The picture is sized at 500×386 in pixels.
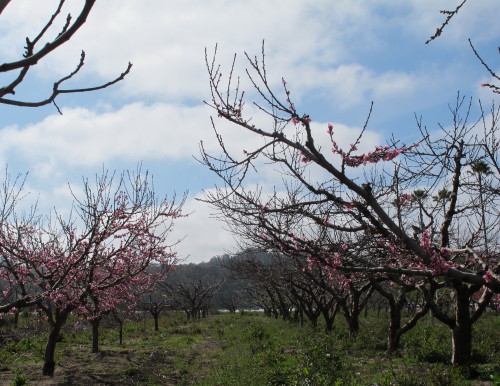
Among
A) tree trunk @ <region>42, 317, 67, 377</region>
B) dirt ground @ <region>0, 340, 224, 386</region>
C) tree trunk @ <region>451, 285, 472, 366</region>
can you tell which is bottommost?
dirt ground @ <region>0, 340, 224, 386</region>

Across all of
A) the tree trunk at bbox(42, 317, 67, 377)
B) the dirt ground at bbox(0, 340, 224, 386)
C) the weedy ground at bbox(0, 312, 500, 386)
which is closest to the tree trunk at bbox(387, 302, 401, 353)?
the weedy ground at bbox(0, 312, 500, 386)

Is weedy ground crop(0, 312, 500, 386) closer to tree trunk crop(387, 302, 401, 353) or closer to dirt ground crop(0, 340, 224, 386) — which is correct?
dirt ground crop(0, 340, 224, 386)

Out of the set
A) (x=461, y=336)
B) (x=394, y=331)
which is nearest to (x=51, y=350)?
(x=394, y=331)

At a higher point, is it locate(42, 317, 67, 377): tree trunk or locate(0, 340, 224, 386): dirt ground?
locate(42, 317, 67, 377): tree trunk

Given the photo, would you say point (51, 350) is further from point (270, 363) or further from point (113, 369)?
point (270, 363)

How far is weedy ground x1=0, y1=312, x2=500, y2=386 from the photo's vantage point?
8047mm

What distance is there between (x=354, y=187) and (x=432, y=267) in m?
1.34

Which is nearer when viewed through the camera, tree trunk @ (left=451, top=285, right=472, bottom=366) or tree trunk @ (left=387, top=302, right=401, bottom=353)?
tree trunk @ (left=451, top=285, right=472, bottom=366)

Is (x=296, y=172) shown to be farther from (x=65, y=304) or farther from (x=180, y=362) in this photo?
(x=180, y=362)

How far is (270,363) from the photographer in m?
10.7

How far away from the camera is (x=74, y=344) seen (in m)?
18.2

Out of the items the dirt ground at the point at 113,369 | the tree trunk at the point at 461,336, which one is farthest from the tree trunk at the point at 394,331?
the dirt ground at the point at 113,369

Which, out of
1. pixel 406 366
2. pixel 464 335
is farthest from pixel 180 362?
pixel 464 335

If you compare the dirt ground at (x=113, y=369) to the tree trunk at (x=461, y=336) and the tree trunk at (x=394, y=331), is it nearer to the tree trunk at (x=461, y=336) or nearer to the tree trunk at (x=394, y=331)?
the tree trunk at (x=394, y=331)
